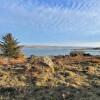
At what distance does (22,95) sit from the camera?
975 centimetres

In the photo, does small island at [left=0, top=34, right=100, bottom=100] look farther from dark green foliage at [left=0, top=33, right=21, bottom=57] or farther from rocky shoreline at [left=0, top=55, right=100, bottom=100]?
dark green foliage at [left=0, top=33, right=21, bottom=57]

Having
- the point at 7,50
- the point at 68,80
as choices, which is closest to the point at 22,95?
the point at 68,80

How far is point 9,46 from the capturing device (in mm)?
43688

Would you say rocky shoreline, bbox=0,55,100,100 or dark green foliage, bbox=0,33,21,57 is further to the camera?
dark green foliage, bbox=0,33,21,57

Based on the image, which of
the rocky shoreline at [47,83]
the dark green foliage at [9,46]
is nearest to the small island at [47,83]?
the rocky shoreline at [47,83]

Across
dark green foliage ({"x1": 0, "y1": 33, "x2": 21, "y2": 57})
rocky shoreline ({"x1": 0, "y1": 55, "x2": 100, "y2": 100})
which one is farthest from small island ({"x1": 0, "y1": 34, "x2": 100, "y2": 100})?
dark green foliage ({"x1": 0, "y1": 33, "x2": 21, "y2": 57})

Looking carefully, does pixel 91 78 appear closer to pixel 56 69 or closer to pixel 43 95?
pixel 56 69

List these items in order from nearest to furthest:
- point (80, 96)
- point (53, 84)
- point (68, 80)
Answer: point (80, 96) < point (53, 84) < point (68, 80)

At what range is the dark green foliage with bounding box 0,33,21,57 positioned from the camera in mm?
43375

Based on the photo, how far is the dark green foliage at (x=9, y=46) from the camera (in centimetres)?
4338

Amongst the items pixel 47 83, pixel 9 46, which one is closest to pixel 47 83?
pixel 47 83

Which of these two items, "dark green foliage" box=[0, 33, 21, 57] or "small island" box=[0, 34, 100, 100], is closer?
"small island" box=[0, 34, 100, 100]

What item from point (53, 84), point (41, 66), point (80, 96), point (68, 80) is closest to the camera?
point (80, 96)

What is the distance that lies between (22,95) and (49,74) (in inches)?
134
